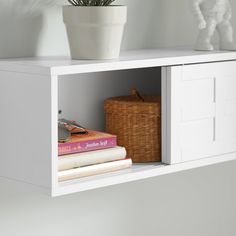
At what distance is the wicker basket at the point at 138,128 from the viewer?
5.28 feet

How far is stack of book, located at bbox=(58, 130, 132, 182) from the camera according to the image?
1.43m

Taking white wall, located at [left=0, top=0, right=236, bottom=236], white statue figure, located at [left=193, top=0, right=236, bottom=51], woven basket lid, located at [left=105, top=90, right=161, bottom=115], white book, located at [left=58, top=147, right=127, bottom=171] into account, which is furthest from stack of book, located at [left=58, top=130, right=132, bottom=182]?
white statue figure, located at [left=193, top=0, right=236, bottom=51]

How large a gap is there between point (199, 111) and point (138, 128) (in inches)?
5.8

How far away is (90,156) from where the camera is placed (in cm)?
147

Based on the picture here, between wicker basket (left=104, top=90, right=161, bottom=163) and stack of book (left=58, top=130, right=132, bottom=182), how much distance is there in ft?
0.26

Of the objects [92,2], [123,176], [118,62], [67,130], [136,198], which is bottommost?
[136,198]

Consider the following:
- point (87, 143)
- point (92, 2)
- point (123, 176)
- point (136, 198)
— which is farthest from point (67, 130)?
point (136, 198)

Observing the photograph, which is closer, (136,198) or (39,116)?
(39,116)

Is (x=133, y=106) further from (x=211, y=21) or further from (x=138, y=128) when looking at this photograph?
(x=211, y=21)

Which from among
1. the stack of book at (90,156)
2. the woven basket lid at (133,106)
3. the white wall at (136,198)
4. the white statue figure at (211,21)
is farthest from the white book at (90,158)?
the white statue figure at (211,21)

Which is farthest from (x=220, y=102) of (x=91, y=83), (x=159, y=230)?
(x=159, y=230)

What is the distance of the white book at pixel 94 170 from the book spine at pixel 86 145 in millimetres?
37

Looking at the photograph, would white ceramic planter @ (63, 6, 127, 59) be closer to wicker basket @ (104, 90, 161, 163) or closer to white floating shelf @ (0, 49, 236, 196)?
white floating shelf @ (0, 49, 236, 196)

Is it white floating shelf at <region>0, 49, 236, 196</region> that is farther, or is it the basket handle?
the basket handle
